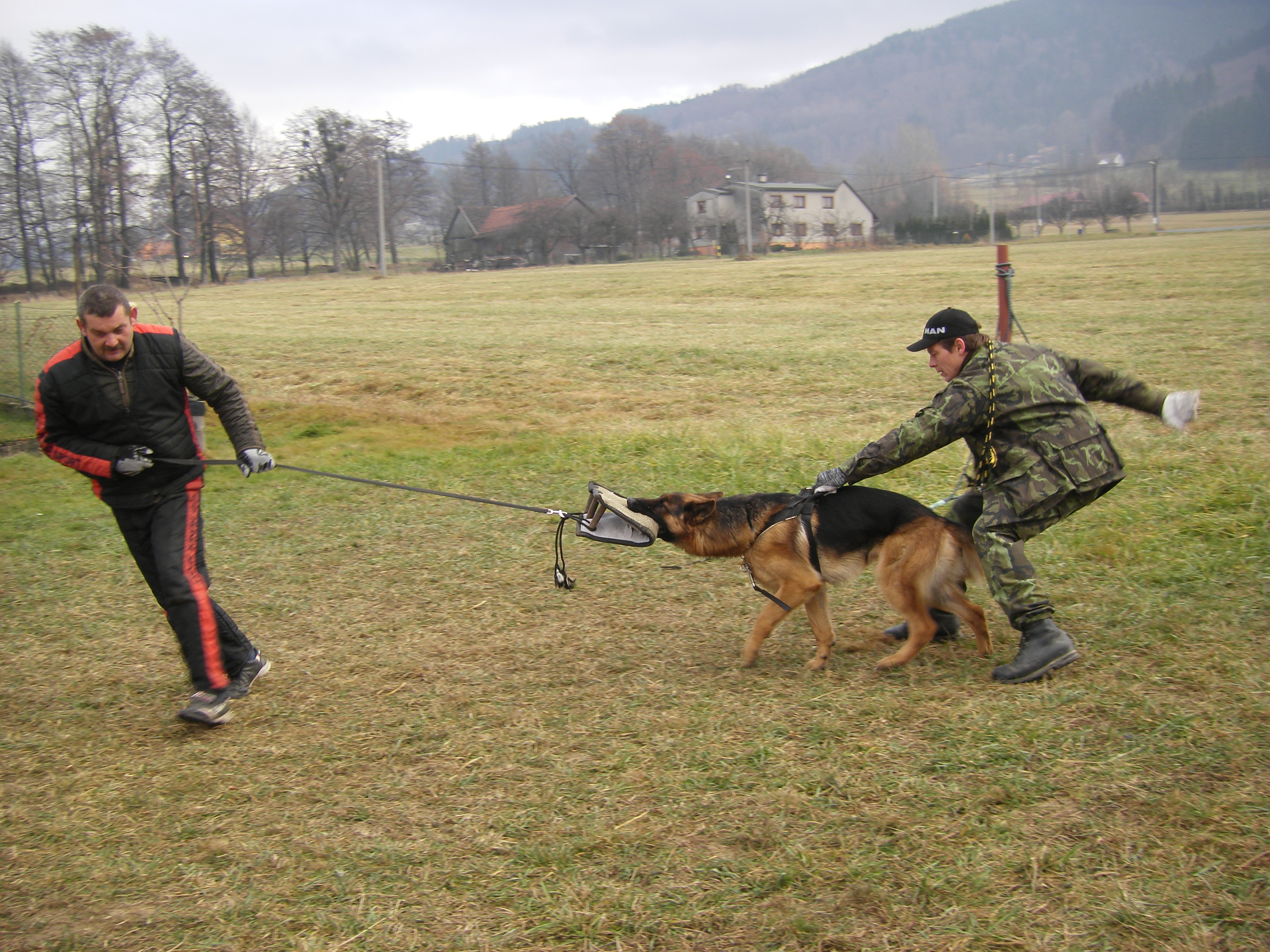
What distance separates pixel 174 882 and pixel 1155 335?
53.3 feet

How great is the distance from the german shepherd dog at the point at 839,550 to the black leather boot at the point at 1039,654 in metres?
0.30

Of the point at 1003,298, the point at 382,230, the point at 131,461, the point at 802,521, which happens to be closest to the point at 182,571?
the point at 131,461

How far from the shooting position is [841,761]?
12.5 ft

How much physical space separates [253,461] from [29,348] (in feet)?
43.9

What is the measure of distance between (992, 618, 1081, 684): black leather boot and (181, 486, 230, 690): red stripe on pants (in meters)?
3.97

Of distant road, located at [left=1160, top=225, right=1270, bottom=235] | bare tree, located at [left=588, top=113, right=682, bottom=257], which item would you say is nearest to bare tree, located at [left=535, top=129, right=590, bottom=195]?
bare tree, located at [left=588, top=113, right=682, bottom=257]

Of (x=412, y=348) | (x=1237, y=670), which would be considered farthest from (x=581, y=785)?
(x=412, y=348)

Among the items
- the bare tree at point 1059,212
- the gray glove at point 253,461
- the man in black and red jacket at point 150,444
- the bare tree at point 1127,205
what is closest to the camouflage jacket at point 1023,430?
the gray glove at point 253,461

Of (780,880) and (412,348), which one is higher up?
(412,348)

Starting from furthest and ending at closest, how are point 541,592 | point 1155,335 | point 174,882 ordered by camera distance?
point 1155,335 < point 541,592 < point 174,882

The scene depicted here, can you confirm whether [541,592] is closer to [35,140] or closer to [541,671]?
[541,671]

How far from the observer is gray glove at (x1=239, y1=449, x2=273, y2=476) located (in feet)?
15.0

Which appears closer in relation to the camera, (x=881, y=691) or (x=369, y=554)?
(x=881, y=691)

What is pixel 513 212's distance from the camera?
8162cm
